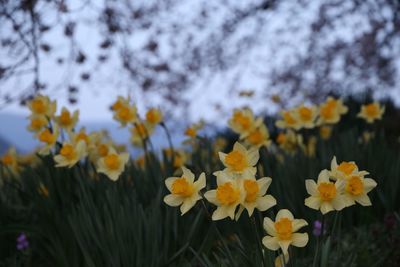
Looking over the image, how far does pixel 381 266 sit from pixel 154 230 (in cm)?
100

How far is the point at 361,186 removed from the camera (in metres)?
1.41

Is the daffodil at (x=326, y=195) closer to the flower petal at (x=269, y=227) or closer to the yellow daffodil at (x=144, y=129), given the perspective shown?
the flower petal at (x=269, y=227)

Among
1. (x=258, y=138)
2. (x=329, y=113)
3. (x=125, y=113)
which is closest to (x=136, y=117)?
(x=125, y=113)

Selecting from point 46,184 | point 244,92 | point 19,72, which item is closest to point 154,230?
point 46,184

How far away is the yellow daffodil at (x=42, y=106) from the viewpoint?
2559 mm

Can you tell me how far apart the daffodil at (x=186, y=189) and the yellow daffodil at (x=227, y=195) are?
6 cm

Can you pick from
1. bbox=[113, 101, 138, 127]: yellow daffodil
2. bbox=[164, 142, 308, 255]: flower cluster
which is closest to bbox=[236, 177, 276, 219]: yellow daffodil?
bbox=[164, 142, 308, 255]: flower cluster

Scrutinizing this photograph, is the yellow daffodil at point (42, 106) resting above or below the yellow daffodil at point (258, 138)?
above

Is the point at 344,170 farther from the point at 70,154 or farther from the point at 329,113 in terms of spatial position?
the point at 329,113

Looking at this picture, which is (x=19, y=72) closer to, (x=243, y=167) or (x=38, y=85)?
(x=38, y=85)

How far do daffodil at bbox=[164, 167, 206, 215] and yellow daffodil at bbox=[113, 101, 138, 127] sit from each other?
1.19 m

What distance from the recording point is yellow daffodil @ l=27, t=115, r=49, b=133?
261 centimetres

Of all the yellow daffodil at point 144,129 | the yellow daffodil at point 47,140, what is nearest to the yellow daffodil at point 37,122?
the yellow daffodil at point 47,140

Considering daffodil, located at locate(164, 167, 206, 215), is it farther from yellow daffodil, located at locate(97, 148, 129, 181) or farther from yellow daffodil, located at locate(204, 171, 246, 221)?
yellow daffodil, located at locate(97, 148, 129, 181)
